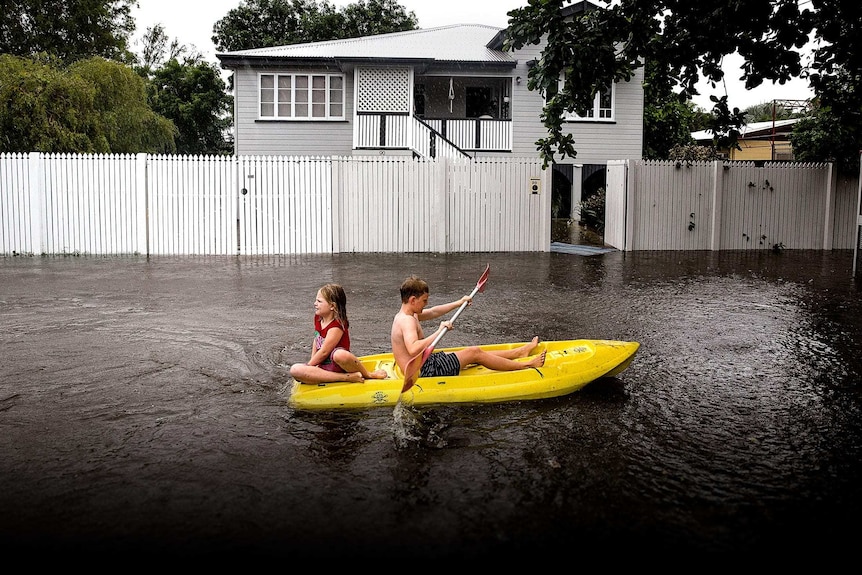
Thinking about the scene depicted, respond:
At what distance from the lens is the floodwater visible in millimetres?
4215

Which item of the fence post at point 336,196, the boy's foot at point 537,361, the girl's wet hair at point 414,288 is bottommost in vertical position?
the boy's foot at point 537,361

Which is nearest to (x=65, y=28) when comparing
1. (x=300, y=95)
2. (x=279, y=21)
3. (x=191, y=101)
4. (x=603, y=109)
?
(x=191, y=101)

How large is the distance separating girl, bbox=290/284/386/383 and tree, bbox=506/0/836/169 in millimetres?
8016

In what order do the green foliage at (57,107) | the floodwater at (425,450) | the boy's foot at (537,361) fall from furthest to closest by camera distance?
the green foliage at (57,107)
the boy's foot at (537,361)
the floodwater at (425,450)

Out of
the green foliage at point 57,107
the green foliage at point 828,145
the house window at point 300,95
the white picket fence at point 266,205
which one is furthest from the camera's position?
the house window at point 300,95

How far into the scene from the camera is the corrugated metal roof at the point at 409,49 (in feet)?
87.7

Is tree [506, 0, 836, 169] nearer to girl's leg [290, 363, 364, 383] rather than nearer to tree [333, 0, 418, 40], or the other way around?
girl's leg [290, 363, 364, 383]

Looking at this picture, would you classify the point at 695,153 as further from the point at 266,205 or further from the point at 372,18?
the point at 372,18

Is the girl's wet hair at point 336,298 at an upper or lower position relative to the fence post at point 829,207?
lower

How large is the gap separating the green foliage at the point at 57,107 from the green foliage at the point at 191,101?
15.6 m

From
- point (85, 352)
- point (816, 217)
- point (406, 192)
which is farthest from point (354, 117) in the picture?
point (85, 352)

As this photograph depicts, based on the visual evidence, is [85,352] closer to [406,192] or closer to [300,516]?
[300,516]

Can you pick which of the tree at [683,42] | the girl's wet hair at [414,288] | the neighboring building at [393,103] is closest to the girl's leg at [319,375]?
the girl's wet hair at [414,288]

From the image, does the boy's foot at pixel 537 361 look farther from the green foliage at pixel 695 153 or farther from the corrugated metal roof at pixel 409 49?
the green foliage at pixel 695 153
